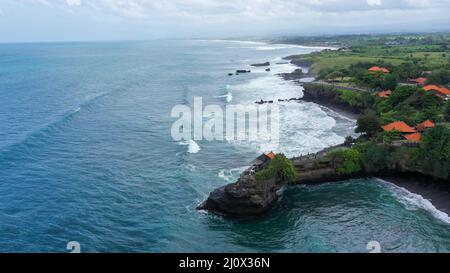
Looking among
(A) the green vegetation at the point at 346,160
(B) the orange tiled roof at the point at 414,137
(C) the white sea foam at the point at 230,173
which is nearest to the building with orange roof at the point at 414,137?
(B) the orange tiled roof at the point at 414,137

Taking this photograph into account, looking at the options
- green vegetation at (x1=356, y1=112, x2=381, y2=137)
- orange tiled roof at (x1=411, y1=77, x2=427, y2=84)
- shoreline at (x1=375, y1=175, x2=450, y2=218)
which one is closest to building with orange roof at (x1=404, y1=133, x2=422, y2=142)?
green vegetation at (x1=356, y1=112, x2=381, y2=137)

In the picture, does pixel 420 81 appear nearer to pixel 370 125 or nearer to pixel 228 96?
pixel 370 125

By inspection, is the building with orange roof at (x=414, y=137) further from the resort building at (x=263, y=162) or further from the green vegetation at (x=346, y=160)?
the resort building at (x=263, y=162)

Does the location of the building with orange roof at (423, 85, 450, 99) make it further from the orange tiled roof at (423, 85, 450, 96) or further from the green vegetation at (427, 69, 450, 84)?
the green vegetation at (427, 69, 450, 84)

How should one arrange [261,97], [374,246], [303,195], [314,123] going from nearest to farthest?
A: [374,246] < [303,195] < [314,123] < [261,97]

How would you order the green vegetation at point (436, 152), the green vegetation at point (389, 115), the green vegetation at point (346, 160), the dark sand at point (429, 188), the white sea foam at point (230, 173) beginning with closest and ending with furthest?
1. the dark sand at point (429, 188)
2. the green vegetation at point (436, 152)
3. the green vegetation at point (389, 115)
4. the green vegetation at point (346, 160)
5. the white sea foam at point (230, 173)

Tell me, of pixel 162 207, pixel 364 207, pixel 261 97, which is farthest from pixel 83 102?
pixel 364 207

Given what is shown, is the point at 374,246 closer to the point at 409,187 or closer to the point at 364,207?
the point at 364,207
